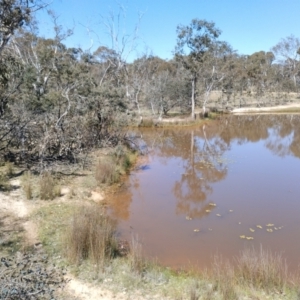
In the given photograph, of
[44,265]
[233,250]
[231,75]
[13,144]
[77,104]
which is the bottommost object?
[233,250]

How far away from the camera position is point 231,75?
3030 centimetres

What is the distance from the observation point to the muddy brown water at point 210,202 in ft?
19.0

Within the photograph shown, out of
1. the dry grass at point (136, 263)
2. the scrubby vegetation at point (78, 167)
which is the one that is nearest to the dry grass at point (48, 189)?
the scrubby vegetation at point (78, 167)

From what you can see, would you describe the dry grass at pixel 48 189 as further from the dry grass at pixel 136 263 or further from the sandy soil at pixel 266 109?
the sandy soil at pixel 266 109

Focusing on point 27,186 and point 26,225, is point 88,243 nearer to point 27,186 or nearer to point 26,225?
point 26,225

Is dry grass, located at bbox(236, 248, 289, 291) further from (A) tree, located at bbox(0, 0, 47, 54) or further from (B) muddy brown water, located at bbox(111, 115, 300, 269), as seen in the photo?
(A) tree, located at bbox(0, 0, 47, 54)

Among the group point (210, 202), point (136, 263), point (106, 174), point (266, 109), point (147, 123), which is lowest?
point (210, 202)

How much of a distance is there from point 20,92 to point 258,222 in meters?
7.92

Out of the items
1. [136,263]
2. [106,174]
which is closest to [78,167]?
[106,174]

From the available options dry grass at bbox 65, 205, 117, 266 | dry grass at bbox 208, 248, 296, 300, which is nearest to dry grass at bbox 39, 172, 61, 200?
dry grass at bbox 65, 205, 117, 266

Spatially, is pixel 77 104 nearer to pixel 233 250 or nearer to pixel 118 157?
pixel 118 157

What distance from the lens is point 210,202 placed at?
7961 millimetres

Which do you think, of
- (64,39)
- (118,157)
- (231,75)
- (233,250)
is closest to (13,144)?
(118,157)

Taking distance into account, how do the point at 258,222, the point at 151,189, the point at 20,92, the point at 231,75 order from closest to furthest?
the point at 258,222 → the point at 151,189 → the point at 20,92 → the point at 231,75
